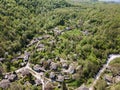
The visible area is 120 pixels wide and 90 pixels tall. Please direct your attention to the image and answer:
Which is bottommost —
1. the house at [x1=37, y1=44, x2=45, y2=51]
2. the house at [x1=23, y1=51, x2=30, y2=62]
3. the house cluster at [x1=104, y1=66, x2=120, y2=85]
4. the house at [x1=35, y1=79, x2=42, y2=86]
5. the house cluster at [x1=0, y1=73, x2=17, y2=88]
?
the house at [x1=35, y1=79, x2=42, y2=86]

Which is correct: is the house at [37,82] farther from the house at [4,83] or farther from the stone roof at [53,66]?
the house at [4,83]

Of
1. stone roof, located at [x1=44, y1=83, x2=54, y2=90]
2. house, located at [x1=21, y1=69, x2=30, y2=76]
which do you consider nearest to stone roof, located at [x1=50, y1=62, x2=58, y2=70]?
house, located at [x1=21, y1=69, x2=30, y2=76]

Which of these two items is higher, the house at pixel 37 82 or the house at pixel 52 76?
the house at pixel 52 76

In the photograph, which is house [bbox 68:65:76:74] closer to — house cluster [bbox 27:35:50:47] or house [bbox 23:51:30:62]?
house [bbox 23:51:30:62]

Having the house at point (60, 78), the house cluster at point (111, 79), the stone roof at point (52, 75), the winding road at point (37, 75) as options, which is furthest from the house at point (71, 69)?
the house cluster at point (111, 79)

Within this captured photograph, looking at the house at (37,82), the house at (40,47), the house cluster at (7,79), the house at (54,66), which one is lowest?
the house at (37,82)

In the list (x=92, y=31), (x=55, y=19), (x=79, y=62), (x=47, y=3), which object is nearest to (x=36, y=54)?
(x=79, y=62)

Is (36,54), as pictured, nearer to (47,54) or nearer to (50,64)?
(47,54)

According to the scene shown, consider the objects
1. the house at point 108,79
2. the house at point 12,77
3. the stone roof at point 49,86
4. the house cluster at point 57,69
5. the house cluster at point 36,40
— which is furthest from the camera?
the house cluster at point 36,40
